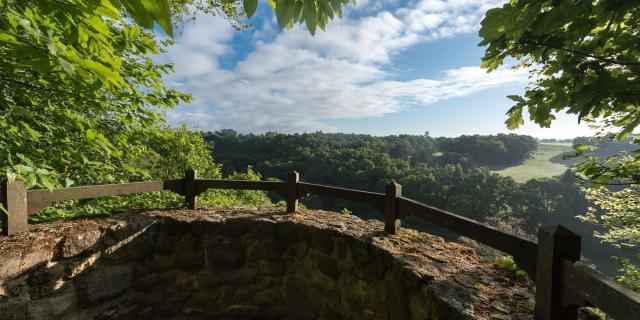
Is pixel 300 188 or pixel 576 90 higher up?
pixel 576 90

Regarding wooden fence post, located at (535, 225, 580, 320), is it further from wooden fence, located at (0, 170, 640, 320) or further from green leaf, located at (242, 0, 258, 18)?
green leaf, located at (242, 0, 258, 18)

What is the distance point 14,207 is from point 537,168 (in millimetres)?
99252

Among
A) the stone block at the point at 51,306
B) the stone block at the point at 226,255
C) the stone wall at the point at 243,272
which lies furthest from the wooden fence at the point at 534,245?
the stone block at the point at 226,255

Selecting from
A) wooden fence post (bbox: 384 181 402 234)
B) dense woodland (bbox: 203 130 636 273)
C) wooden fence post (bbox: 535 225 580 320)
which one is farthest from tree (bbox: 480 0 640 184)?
dense woodland (bbox: 203 130 636 273)

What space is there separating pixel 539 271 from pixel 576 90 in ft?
4.80

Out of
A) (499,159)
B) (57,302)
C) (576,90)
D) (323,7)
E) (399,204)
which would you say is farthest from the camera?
(499,159)

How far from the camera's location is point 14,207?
3334mm

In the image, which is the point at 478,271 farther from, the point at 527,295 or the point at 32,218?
the point at 32,218

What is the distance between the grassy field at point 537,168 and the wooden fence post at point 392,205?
7947cm

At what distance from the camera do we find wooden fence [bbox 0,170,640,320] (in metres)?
1.55

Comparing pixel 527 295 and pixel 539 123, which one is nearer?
pixel 527 295

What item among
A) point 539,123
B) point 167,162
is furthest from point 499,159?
point 539,123

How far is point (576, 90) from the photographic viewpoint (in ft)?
7.95

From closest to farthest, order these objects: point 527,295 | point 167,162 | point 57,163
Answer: point 527,295 → point 57,163 → point 167,162
